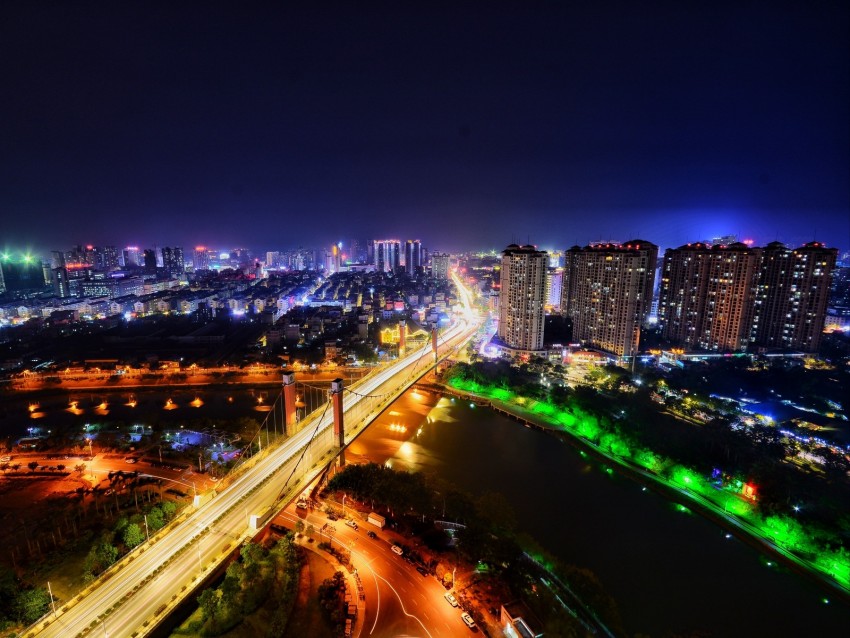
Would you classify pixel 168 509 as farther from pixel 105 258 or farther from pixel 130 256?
pixel 130 256

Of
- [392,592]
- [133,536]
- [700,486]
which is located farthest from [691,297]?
[133,536]

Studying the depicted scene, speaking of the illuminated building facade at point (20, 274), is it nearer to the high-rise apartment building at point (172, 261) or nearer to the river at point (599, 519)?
the high-rise apartment building at point (172, 261)

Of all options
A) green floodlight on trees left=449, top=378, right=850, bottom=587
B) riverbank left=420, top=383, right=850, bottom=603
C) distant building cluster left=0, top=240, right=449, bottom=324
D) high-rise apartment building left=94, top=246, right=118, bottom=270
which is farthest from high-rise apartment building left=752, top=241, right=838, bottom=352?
high-rise apartment building left=94, top=246, right=118, bottom=270

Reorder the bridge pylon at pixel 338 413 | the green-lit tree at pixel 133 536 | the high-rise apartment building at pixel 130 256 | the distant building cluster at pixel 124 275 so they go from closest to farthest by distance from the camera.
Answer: the green-lit tree at pixel 133 536 → the bridge pylon at pixel 338 413 → the distant building cluster at pixel 124 275 → the high-rise apartment building at pixel 130 256

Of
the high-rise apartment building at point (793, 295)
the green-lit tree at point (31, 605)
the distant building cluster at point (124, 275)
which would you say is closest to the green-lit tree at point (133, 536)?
the green-lit tree at point (31, 605)

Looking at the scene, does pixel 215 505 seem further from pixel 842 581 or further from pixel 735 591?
pixel 842 581

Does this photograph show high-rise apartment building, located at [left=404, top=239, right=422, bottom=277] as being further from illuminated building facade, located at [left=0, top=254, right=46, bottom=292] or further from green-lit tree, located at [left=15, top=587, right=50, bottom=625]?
green-lit tree, located at [left=15, top=587, right=50, bottom=625]
